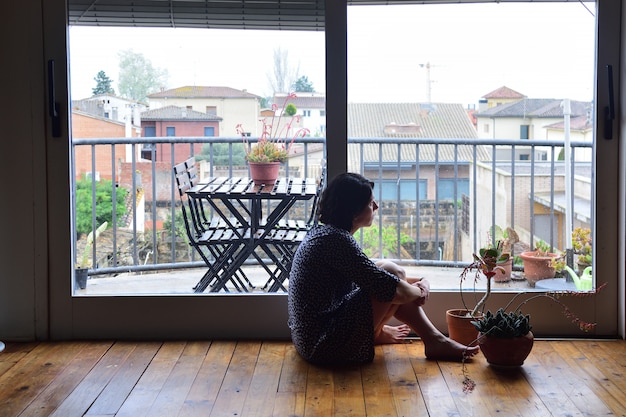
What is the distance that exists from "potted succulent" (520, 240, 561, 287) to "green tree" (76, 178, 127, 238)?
2.06 metres

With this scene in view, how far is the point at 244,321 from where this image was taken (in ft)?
12.6

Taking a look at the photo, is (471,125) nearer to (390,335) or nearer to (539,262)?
(539,262)

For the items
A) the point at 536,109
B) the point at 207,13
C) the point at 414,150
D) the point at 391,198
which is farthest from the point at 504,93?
the point at 207,13

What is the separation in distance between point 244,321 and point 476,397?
1.28 m

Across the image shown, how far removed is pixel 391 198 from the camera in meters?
4.24

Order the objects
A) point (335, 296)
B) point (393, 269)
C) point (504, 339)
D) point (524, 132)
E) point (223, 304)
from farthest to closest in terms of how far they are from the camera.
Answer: point (524, 132) → point (223, 304) → point (393, 269) → point (335, 296) → point (504, 339)

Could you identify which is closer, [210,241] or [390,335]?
[390,335]

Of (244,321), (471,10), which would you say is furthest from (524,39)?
(244,321)

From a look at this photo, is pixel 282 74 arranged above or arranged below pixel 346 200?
above

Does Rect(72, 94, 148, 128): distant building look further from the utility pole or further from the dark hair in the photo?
the utility pole

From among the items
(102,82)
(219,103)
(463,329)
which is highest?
(102,82)

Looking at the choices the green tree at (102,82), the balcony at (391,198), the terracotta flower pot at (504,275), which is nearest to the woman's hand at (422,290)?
the balcony at (391,198)

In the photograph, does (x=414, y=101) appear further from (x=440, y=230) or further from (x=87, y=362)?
(x=87, y=362)

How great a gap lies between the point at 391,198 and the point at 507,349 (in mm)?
1215
